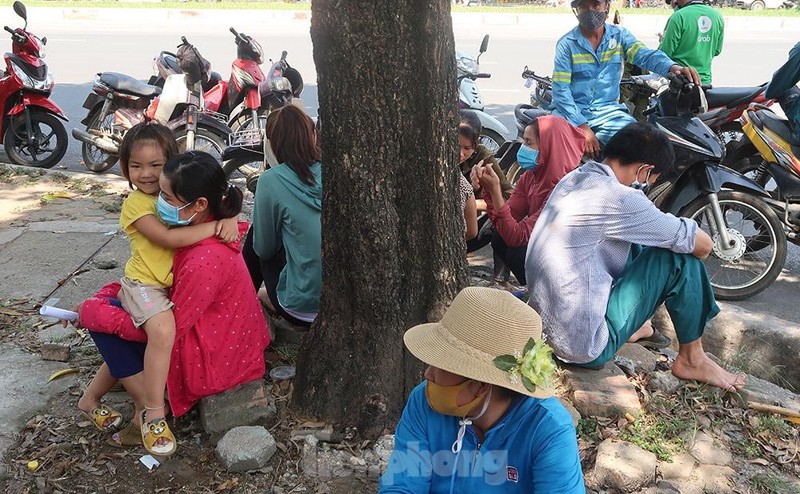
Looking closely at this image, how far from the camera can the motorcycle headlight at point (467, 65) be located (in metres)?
6.70

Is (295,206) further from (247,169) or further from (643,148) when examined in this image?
(247,169)

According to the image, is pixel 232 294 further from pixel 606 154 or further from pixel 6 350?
pixel 606 154

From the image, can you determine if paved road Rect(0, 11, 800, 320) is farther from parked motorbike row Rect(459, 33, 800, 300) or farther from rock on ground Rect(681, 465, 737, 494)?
rock on ground Rect(681, 465, 737, 494)

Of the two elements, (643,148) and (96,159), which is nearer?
(643,148)

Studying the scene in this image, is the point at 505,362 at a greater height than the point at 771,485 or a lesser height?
greater

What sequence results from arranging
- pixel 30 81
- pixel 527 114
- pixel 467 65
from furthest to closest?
pixel 30 81
pixel 467 65
pixel 527 114

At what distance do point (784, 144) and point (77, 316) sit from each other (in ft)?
14.0

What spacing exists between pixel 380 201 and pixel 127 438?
142 centimetres

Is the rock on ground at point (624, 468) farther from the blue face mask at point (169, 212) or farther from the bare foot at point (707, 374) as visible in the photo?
the blue face mask at point (169, 212)

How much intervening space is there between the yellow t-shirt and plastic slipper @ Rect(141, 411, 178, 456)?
1.79 ft

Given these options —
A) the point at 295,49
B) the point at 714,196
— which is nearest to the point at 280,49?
the point at 295,49

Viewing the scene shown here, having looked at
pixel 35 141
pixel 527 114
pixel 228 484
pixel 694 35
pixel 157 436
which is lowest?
pixel 228 484

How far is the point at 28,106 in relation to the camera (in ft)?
23.0

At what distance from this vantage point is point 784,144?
470 cm
